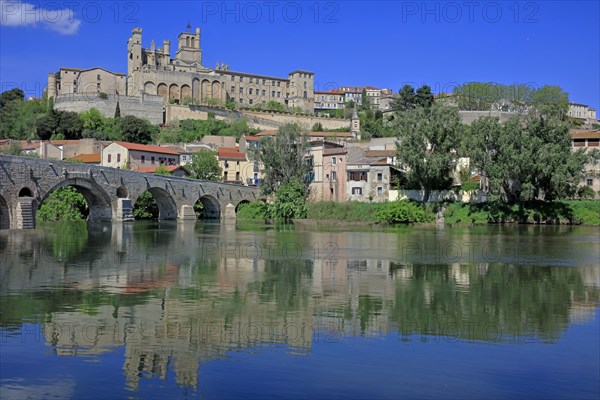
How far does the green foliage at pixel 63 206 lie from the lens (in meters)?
61.1

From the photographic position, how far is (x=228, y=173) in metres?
90.1

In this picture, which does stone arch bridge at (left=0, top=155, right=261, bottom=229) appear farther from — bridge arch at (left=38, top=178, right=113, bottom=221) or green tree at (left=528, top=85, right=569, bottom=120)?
green tree at (left=528, top=85, right=569, bottom=120)

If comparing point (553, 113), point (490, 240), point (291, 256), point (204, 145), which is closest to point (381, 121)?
point (204, 145)

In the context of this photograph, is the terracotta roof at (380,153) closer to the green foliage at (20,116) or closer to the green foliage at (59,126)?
the green foliage at (59,126)

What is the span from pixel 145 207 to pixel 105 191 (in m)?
13.0

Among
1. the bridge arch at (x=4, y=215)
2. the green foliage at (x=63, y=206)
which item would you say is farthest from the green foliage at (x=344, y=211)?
the bridge arch at (x=4, y=215)

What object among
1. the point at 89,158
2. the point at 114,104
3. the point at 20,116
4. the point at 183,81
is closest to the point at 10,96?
the point at 20,116

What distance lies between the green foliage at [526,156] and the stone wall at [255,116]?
61848 mm

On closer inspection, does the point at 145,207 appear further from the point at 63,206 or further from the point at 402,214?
the point at 402,214

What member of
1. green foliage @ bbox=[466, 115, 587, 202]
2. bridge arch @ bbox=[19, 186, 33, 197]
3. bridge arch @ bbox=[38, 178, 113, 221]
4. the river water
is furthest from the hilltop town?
the river water

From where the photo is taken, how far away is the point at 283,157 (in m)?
70.5

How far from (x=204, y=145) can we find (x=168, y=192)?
3437 cm

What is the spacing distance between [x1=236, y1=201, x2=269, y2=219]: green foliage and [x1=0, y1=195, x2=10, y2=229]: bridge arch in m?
30.7

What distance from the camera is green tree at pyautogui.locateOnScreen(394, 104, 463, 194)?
5944cm
